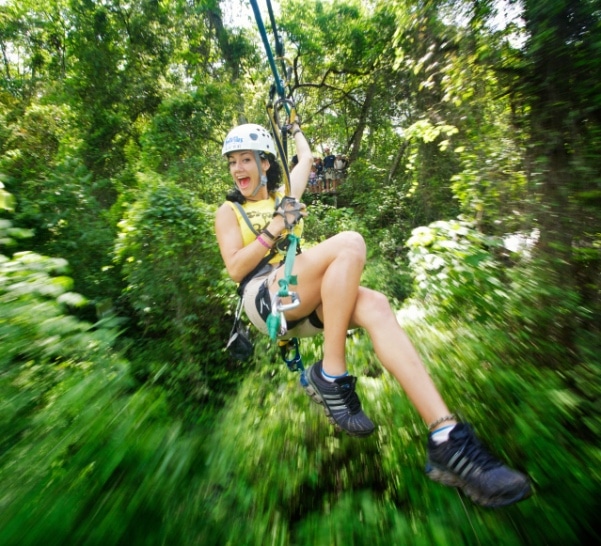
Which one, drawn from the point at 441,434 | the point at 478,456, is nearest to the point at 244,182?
the point at 441,434

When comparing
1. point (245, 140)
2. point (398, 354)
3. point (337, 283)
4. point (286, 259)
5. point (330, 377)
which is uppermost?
point (245, 140)

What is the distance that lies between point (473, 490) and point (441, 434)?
0.22 m

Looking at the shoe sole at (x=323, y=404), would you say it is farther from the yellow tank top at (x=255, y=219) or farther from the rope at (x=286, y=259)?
the yellow tank top at (x=255, y=219)

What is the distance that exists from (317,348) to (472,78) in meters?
3.01

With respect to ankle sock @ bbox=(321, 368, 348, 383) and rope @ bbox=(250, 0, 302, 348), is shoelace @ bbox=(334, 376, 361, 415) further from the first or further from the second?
rope @ bbox=(250, 0, 302, 348)

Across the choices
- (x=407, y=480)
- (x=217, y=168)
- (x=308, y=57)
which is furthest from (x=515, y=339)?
(x=308, y=57)

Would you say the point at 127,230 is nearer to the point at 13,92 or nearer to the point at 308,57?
the point at 308,57

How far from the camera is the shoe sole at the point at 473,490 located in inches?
50.3

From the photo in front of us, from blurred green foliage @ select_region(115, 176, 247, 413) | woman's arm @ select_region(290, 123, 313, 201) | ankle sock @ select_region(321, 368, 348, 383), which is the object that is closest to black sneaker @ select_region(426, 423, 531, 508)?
ankle sock @ select_region(321, 368, 348, 383)

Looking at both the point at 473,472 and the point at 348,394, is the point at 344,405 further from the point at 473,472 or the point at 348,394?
the point at 473,472

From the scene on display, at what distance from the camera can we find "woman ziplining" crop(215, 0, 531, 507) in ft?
4.53

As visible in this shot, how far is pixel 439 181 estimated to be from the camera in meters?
6.79

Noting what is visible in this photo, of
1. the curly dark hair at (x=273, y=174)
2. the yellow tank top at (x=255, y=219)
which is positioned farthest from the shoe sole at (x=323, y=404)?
the curly dark hair at (x=273, y=174)

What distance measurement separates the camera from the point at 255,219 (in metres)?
2.42
